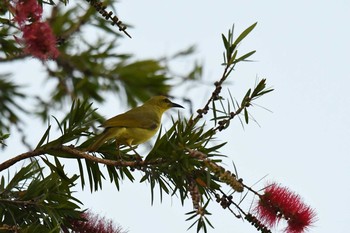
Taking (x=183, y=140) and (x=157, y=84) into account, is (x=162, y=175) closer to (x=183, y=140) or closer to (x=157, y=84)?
(x=183, y=140)

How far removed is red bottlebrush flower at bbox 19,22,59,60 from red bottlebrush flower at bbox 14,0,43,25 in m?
0.03

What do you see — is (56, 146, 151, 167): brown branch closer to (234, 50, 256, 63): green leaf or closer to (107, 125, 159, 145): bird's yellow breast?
(234, 50, 256, 63): green leaf

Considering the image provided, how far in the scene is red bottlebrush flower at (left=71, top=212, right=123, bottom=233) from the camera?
8.26ft

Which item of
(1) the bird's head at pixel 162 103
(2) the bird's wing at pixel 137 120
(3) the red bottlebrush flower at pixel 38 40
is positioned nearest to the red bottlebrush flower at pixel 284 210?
(3) the red bottlebrush flower at pixel 38 40

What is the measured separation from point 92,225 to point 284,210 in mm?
642

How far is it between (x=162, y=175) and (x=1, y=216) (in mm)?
545

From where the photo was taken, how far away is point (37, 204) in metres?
2.54

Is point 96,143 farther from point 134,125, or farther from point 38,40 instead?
point 134,125

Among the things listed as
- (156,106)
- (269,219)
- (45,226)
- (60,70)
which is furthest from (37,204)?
(60,70)

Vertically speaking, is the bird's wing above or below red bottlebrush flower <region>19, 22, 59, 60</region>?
above

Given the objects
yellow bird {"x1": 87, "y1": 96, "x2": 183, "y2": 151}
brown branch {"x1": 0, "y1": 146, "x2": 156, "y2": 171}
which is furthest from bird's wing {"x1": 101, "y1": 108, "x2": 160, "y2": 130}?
brown branch {"x1": 0, "y1": 146, "x2": 156, "y2": 171}

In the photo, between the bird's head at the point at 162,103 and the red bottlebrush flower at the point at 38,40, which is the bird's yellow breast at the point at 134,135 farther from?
the red bottlebrush flower at the point at 38,40

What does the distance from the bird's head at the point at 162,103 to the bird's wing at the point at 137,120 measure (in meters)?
0.82

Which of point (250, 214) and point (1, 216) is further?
point (1, 216)
